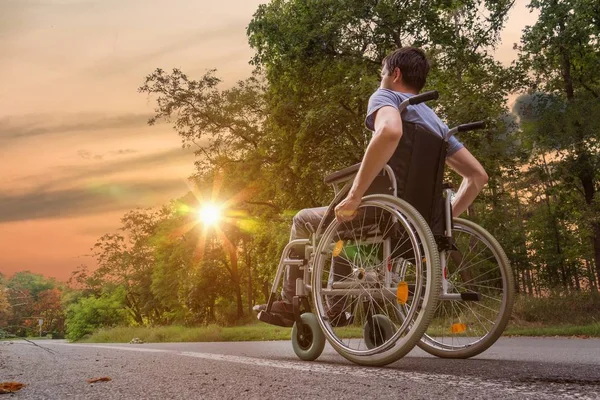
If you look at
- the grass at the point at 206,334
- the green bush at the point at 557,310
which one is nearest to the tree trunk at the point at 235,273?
the grass at the point at 206,334

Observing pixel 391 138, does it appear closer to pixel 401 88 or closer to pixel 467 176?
pixel 401 88

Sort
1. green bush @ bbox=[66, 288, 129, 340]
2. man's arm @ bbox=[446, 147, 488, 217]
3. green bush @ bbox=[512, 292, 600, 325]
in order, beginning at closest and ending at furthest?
man's arm @ bbox=[446, 147, 488, 217] → green bush @ bbox=[512, 292, 600, 325] → green bush @ bbox=[66, 288, 129, 340]

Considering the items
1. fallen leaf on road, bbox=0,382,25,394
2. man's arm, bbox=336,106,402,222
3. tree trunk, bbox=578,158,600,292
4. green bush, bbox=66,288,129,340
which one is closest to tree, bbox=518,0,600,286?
tree trunk, bbox=578,158,600,292

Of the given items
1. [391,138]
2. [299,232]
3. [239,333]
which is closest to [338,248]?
[299,232]

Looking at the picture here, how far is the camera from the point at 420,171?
3619 mm

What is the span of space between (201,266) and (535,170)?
22534 mm

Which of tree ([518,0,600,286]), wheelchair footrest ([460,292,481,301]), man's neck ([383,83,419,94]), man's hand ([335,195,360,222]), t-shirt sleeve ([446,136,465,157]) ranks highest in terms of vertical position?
tree ([518,0,600,286])

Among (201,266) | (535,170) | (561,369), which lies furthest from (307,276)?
(201,266)

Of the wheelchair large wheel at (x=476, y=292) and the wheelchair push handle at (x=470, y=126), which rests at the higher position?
the wheelchair push handle at (x=470, y=126)

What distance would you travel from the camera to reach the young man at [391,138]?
3.46m

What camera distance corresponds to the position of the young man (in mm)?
3455

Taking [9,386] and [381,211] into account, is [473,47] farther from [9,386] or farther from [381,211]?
[9,386]

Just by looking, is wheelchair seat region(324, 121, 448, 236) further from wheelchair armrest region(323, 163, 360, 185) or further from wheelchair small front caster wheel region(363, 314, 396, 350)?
wheelchair small front caster wheel region(363, 314, 396, 350)

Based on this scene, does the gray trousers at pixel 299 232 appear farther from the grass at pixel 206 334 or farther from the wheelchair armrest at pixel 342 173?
the grass at pixel 206 334
